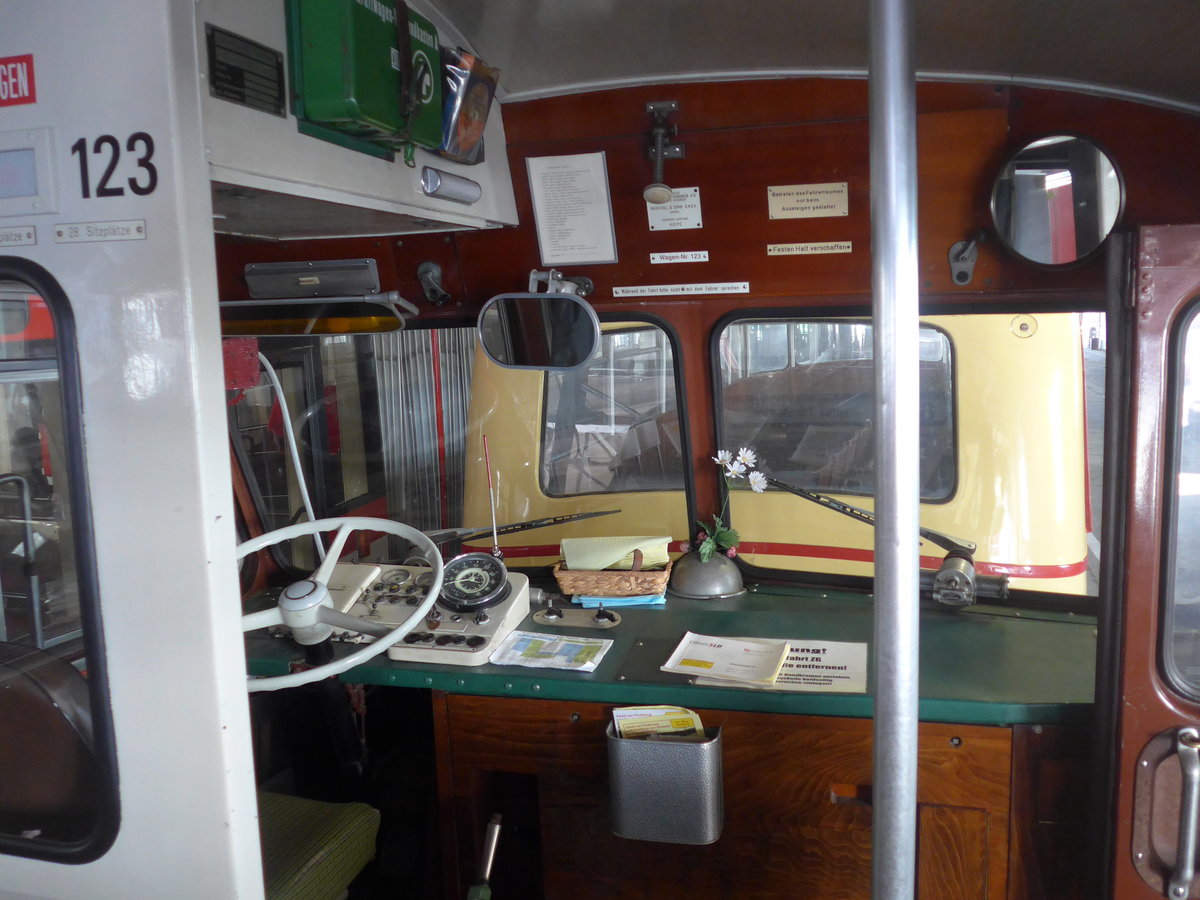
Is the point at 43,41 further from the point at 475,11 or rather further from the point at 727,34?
the point at 727,34

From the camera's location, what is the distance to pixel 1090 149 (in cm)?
227

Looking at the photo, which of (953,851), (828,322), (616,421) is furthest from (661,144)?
(953,851)

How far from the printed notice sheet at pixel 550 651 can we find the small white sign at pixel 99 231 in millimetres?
1531

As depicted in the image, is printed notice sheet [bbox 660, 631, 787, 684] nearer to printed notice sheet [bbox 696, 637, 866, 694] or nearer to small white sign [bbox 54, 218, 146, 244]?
printed notice sheet [bbox 696, 637, 866, 694]

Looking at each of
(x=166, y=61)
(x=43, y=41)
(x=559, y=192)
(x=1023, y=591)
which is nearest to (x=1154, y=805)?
(x=1023, y=591)

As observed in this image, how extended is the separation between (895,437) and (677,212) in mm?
1475

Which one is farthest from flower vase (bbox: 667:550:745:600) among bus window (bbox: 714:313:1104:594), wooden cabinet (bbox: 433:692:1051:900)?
wooden cabinet (bbox: 433:692:1051:900)

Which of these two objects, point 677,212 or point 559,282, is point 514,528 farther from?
point 677,212

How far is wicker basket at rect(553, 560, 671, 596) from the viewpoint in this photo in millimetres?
2930

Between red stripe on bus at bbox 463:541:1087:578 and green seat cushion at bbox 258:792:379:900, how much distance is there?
98 cm

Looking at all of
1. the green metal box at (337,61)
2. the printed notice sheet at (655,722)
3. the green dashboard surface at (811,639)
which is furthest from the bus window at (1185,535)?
the green metal box at (337,61)

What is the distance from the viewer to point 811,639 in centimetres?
263

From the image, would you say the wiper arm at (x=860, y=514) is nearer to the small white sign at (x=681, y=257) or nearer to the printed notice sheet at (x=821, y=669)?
the printed notice sheet at (x=821, y=669)

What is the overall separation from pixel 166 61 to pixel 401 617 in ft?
5.60
